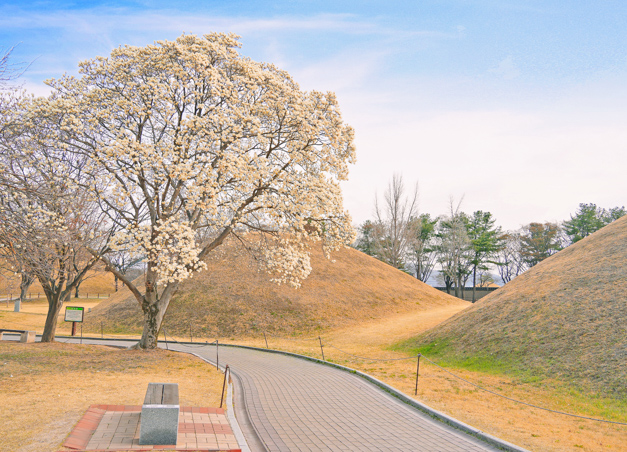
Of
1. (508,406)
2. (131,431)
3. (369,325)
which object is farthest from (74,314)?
(508,406)

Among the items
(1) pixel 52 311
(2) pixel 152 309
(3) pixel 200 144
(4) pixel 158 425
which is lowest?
(4) pixel 158 425

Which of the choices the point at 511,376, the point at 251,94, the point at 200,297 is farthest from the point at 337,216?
the point at 200,297

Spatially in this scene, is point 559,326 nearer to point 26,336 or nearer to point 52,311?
point 52,311

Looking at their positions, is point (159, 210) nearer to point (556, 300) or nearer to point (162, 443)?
point (162, 443)

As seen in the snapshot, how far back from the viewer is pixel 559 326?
765 inches

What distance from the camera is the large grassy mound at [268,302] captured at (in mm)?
34188

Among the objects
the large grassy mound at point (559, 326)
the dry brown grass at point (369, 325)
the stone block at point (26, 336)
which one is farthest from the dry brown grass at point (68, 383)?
the large grassy mound at point (559, 326)

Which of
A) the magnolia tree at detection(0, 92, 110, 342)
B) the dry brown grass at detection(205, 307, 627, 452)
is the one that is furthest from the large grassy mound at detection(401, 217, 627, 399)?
the magnolia tree at detection(0, 92, 110, 342)

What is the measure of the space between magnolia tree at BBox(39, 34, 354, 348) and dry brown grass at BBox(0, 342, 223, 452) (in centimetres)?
326

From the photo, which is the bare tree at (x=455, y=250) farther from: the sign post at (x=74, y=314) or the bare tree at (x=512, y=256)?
the sign post at (x=74, y=314)

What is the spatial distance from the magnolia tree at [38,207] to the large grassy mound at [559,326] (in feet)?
56.4

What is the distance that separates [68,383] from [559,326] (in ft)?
63.4

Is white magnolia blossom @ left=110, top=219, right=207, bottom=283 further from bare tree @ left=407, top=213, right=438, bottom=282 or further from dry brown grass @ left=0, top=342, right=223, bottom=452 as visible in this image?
bare tree @ left=407, top=213, right=438, bottom=282

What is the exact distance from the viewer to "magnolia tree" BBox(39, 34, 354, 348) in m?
16.0
